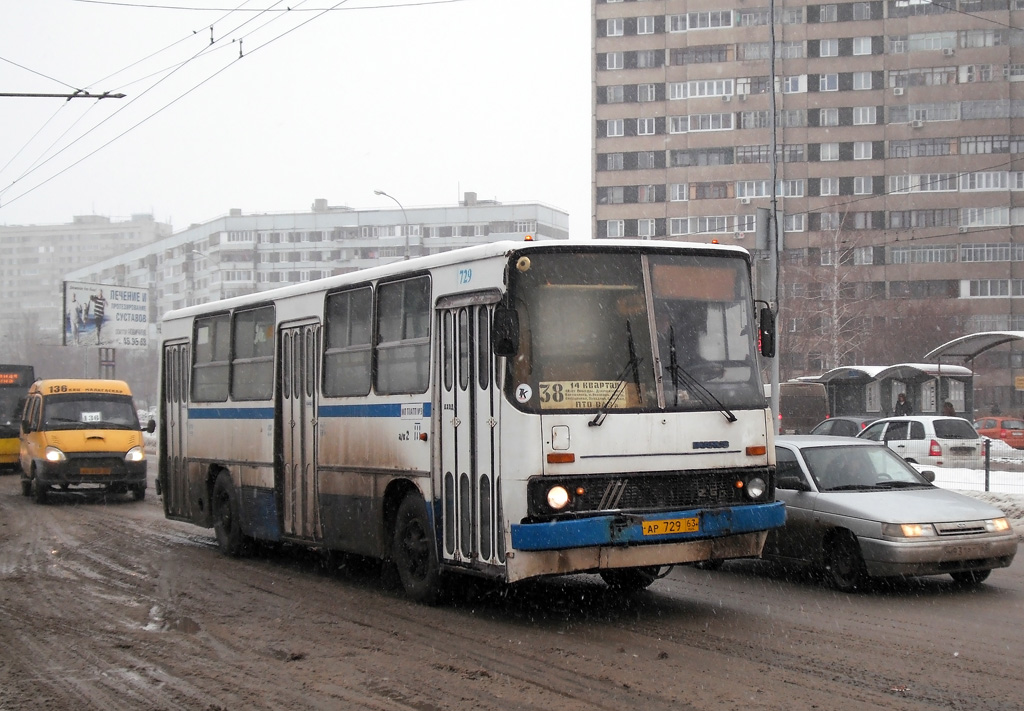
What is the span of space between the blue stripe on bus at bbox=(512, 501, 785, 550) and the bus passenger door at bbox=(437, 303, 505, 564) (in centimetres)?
40

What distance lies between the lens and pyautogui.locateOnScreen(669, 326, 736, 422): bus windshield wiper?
9484 millimetres

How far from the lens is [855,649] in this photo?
8.21 metres

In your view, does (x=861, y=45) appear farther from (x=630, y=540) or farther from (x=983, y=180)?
(x=630, y=540)

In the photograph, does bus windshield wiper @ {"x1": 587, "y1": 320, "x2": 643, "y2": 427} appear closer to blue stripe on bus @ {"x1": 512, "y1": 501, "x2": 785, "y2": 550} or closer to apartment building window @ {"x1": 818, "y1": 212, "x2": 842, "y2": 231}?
blue stripe on bus @ {"x1": 512, "y1": 501, "x2": 785, "y2": 550}

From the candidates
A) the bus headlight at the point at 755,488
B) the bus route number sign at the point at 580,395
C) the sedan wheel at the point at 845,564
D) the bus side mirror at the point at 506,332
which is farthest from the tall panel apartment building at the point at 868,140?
the bus side mirror at the point at 506,332

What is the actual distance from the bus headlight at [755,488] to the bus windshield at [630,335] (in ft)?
1.92

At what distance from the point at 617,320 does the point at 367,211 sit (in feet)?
378

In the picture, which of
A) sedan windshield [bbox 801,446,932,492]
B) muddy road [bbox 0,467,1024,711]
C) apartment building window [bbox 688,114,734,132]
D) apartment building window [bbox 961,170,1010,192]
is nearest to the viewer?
muddy road [bbox 0,467,1024,711]

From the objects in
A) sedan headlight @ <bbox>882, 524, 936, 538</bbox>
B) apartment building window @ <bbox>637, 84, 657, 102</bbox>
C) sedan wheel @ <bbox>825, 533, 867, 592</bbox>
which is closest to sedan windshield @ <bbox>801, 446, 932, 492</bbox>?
sedan wheel @ <bbox>825, 533, 867, 592</bbox>

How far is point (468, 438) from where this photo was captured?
965 centimetres

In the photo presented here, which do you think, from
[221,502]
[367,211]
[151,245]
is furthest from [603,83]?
[221,502]

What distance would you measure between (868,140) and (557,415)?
85612mm

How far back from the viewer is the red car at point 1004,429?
43847 millimetres

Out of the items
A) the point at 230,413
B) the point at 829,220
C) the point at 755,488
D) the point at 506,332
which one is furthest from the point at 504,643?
the point at 829,220
